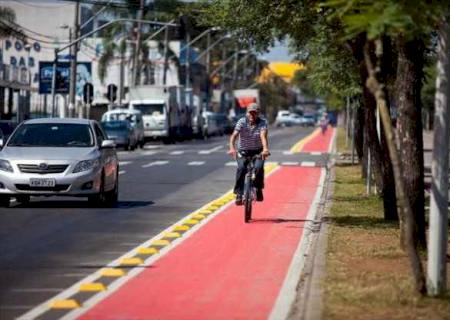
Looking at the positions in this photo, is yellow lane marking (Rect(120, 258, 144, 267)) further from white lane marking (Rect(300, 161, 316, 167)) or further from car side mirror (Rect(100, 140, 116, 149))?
white lane marking (Rect(300, 161, 316, 167))

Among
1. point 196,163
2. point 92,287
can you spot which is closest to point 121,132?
point 196,163

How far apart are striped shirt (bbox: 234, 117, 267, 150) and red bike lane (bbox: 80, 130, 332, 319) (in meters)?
1.20

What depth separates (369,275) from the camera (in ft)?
38.9

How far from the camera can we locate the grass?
31.8ft

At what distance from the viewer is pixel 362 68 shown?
56.1 ft

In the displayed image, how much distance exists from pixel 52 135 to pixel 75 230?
4.60 m

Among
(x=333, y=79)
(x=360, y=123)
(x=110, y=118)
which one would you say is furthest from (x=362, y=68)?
(x=110, y=118)

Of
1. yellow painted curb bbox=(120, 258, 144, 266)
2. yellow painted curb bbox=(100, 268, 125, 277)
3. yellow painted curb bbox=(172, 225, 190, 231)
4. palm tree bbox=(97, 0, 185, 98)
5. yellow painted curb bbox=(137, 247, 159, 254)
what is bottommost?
yellow painted curb bbox=(172, 225, 190, 231)

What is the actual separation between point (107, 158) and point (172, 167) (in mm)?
17148

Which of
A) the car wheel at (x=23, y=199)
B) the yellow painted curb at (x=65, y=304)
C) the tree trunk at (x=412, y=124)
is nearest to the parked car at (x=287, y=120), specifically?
the car wheel at (x=23, y=199)

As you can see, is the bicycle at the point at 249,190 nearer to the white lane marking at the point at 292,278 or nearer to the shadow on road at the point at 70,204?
the white lane marking at the point at 292,278

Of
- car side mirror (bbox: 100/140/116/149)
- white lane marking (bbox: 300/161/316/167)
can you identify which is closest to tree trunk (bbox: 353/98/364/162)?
white lane marking (bbox: 300/161/316/167)

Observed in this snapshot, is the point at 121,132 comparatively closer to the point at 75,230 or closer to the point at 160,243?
the point at 75,230

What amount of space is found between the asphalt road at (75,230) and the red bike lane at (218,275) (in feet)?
2.37
